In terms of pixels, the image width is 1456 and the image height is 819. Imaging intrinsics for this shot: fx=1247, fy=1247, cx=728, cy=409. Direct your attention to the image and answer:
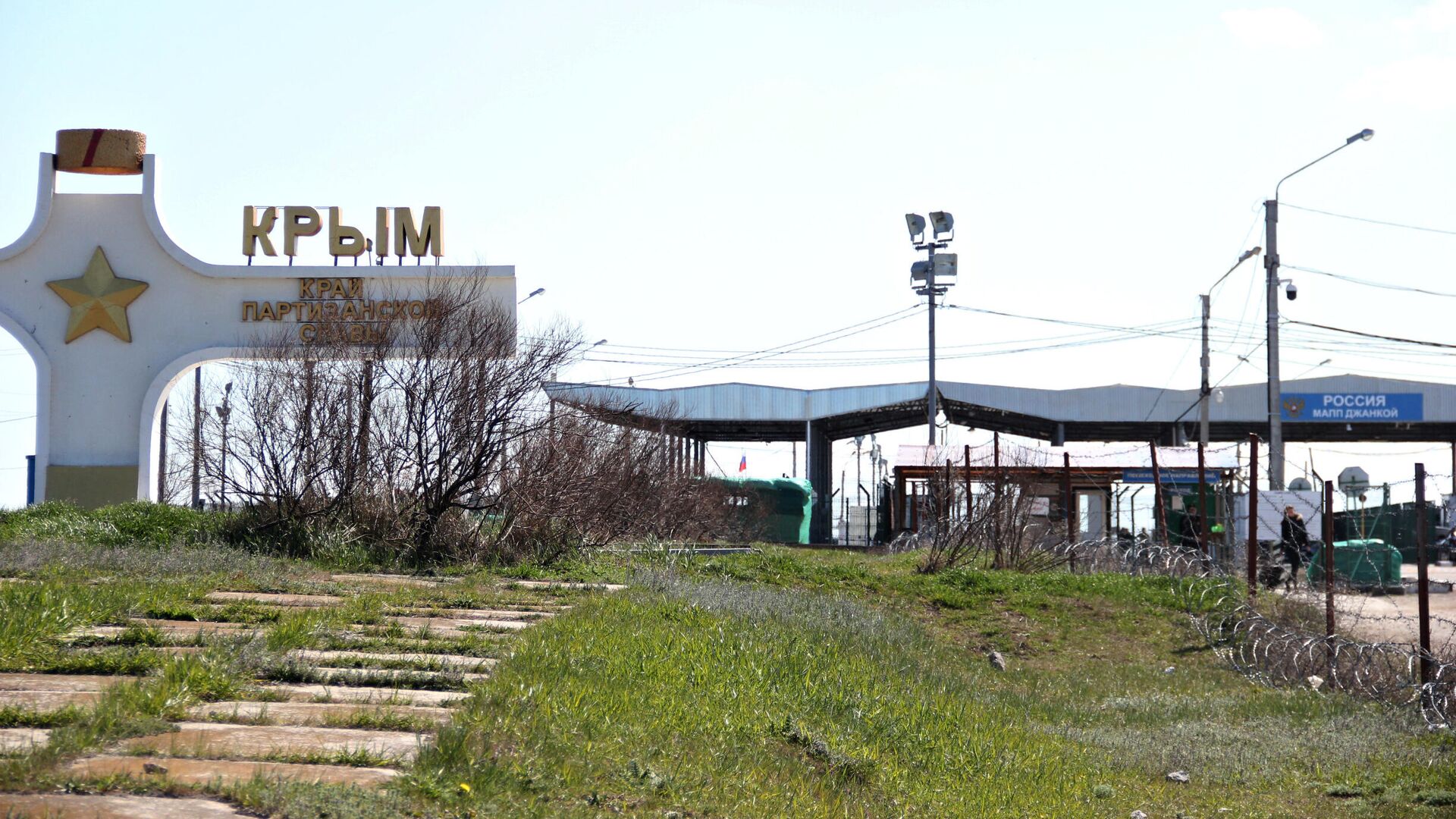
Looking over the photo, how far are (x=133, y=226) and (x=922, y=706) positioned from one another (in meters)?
20.7

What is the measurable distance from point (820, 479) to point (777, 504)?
11.7m

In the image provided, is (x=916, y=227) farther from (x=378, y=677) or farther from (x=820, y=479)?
(x=378, y=677)

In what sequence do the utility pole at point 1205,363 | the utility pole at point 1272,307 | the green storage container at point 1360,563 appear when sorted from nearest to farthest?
the green storage container at point 1360,563 < the utility pole at point 1272,307 < the utility pole at point 1205,363

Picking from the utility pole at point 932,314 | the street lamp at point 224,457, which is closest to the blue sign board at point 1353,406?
the utility pole at point 932,314

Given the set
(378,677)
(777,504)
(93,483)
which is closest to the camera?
(378,677)

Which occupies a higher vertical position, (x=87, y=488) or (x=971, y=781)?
(x=87, y=488)

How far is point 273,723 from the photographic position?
207 inches

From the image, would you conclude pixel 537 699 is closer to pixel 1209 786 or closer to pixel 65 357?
pixel 1209 786

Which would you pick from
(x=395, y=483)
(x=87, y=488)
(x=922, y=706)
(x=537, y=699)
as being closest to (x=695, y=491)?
(x=87, y=488)

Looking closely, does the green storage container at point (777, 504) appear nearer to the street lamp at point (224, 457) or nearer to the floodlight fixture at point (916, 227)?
the floodlight fixture at point (916, 227)

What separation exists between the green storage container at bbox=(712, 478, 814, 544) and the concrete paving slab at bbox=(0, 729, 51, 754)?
35.6 m

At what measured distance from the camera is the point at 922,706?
916 cm

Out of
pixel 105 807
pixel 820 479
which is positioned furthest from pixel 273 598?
pixel 820 479

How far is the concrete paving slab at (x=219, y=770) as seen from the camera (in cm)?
427
